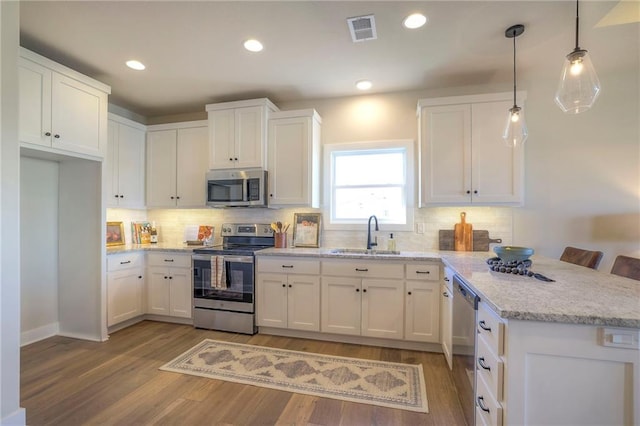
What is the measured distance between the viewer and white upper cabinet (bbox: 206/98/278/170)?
10.9 ft

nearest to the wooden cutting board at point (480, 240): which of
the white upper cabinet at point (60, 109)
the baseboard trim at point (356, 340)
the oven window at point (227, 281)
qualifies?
the baseboard trim at point (356, 340)

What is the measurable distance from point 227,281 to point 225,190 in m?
1.08

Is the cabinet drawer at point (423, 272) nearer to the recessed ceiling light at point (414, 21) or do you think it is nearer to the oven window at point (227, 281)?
the oven window at point (227, 281)

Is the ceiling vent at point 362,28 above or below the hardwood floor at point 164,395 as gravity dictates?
above

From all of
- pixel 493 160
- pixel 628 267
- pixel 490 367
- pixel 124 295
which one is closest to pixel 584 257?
pixel 628 267

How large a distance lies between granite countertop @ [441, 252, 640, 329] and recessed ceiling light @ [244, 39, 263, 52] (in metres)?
2.38

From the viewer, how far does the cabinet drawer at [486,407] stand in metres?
1.22

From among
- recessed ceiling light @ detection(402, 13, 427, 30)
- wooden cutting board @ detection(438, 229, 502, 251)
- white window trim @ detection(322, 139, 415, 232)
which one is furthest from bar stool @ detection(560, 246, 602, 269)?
recessed ceiling light @ detection(402, 13, 427, 30)

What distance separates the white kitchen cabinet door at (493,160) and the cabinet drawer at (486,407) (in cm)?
190

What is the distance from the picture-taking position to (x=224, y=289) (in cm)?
315

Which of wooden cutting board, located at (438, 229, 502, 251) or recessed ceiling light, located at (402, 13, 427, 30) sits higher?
recessed ceiling light, located at (402, 13, 427, 30)

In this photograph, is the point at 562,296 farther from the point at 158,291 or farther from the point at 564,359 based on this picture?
the point at 158,291

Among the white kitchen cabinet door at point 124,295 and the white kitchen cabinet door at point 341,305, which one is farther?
the white kitchen cabinet door at point 124,295

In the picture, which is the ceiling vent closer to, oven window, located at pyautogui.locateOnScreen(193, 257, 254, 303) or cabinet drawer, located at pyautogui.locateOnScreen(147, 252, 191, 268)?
oven window, located at pyautogui.locateOnScreen(193, 257, 254, 303)
